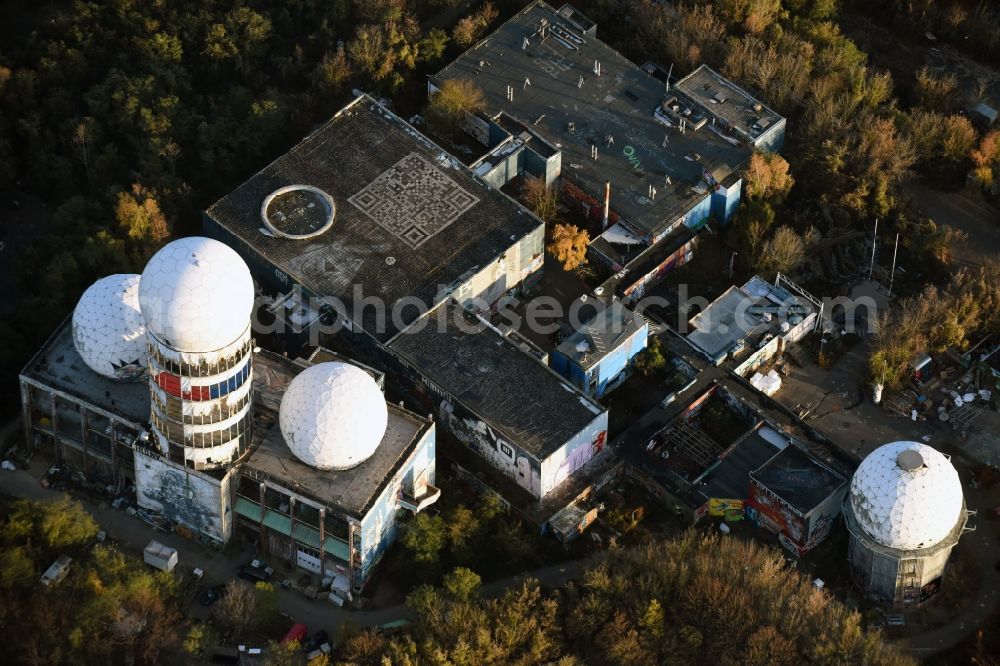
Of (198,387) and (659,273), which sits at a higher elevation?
(198,387)

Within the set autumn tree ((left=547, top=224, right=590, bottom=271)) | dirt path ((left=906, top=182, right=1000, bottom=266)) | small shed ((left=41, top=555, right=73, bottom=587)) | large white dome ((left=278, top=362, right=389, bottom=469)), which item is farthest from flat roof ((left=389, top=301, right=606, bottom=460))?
dirt path ((left=906, top=182, right=1000, bottom=266))

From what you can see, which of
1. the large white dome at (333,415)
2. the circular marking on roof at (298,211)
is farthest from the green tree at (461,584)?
the circular marking on roof at (298,211)

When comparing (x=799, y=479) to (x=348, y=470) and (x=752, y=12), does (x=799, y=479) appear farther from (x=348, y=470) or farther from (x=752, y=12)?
(x=752, y=12)

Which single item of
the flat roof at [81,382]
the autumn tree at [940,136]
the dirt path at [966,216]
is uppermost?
the autumn tree at [940,136]

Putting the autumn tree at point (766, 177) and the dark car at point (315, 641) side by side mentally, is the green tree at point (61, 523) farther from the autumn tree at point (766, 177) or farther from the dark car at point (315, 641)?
the autumn tree at point (766, 177)

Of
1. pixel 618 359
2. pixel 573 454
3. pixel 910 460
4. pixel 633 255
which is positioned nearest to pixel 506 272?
pixel 633 255
